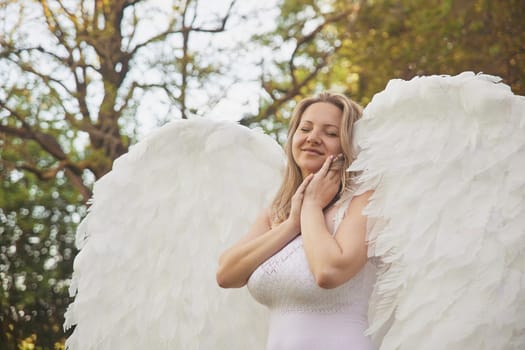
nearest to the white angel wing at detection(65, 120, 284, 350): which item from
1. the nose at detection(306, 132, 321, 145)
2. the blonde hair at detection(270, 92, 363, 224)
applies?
the blonde hair at detection(270, 92, 363, 224)

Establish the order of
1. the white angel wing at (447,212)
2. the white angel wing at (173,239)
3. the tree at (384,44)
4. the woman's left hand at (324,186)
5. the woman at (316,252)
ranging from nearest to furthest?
the white angel wing at (447,212)
the woman at (316,252)
the woman's left hand at (324,186)
the white angel wing at (173,239)
the tree at (384,44)

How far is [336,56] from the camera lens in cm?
1043

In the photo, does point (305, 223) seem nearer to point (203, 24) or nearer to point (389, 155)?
point (389, 155)

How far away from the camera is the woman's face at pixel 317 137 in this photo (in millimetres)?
2832

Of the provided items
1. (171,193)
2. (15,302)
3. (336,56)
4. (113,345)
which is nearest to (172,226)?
(171,193)

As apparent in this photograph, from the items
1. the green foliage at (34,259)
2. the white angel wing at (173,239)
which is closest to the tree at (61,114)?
the green foliage at (34,259)

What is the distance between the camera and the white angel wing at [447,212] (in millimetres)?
2412

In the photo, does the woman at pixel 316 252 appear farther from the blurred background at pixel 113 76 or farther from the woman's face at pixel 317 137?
the blurred background at pixel 113 76

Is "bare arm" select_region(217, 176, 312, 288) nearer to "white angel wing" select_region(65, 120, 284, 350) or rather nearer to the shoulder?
the shoulder

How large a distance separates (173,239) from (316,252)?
4.29 feet

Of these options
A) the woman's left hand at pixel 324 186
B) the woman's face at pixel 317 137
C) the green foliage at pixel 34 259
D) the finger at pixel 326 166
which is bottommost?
the green foliage at pixel 34 259

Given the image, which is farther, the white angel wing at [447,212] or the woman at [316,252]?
the woman at [316,252]

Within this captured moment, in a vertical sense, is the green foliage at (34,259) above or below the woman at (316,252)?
below

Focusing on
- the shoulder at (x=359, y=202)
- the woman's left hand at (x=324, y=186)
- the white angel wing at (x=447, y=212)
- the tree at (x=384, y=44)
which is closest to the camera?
the white angel wing at (x=447, y=212)
